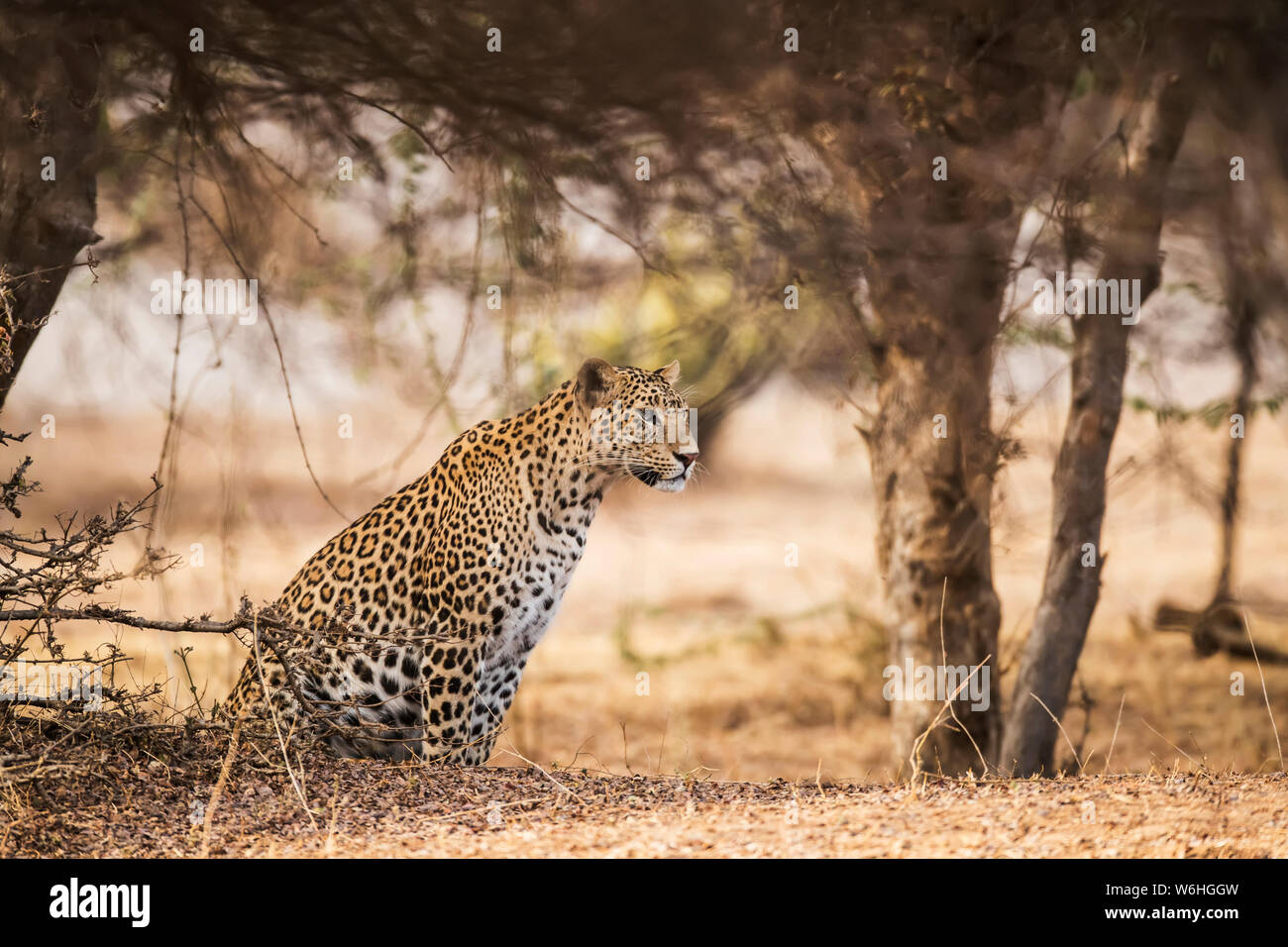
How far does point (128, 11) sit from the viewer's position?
6199 mm

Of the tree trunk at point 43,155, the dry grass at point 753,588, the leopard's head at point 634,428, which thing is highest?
the tree trunk at point 43,155

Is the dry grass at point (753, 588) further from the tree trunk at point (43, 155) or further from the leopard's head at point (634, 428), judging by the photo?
the leopard's head at point (634, 428)

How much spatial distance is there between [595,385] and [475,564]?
40.0 inches

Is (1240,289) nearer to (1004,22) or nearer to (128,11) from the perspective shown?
(1004,22)

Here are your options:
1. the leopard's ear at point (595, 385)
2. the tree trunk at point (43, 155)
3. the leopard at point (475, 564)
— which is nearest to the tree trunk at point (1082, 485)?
the leopard at point (475, 564)

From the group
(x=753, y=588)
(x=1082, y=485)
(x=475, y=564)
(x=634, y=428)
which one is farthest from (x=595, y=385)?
(x=753, y=588)

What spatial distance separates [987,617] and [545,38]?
440 cm

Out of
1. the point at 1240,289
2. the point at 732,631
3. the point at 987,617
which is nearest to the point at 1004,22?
the point at 1240,289

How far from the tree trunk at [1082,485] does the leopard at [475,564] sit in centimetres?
296

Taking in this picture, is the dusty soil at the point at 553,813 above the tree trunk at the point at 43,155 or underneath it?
underneath

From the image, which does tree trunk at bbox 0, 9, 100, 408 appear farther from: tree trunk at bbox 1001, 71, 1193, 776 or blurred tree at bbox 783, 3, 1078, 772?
tree trunk at bbox 1001, 71, 1193, 776

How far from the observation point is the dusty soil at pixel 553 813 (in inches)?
157

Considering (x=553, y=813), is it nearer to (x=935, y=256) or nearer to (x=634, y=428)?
(x=634, y=428)

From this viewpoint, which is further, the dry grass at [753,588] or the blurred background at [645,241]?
the dry grass at [753,588]
